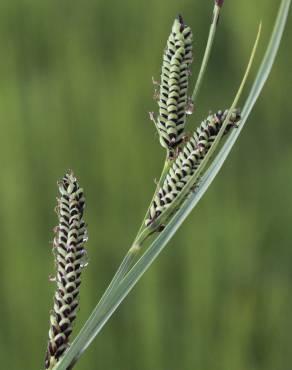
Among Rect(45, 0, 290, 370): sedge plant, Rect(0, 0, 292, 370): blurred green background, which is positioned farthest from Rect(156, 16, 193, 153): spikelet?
Rect(0, 0, 292, 370): blurred green background

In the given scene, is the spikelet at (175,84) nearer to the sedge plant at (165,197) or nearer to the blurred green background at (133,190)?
the sedge plant at (165,197)

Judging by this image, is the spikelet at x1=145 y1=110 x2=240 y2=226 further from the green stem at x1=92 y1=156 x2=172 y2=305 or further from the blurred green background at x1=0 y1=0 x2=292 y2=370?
the blurred green background at x1=0 y1=0 x2=292 y2=370

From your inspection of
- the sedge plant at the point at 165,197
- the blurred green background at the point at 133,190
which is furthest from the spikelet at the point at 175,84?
the blurred green background at the point at 133,190

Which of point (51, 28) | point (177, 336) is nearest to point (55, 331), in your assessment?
point (177, 336)

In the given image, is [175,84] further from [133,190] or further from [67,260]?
[133,190]

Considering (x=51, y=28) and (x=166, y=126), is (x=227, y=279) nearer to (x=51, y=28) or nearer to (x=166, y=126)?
(x=51, y=28)

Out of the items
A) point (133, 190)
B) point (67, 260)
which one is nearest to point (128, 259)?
point (67, 260)
